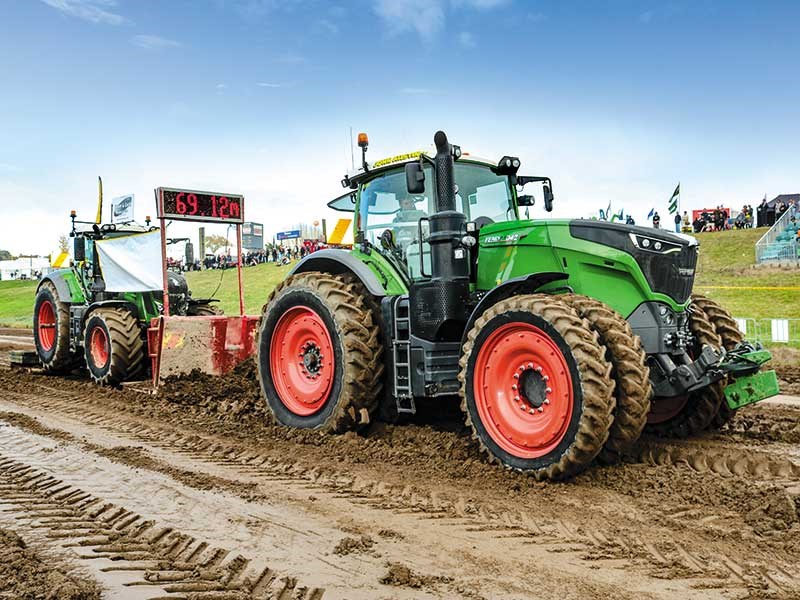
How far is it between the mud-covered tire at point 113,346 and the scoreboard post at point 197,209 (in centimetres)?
82

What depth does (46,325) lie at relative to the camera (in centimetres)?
1144

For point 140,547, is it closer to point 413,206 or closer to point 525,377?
point 525,377

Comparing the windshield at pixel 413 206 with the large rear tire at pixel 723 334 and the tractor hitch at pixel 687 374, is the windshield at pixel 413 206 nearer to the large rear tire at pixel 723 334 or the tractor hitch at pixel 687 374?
the large rear tire at pixel 723 334

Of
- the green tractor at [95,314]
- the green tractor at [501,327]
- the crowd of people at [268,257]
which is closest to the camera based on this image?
the green tractor at [501,327]

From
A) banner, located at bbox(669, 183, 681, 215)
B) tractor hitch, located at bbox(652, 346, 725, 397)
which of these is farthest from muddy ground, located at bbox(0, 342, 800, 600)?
banner, located at bbox(669, 183, 681, 215)

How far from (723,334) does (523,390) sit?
71.8 inches

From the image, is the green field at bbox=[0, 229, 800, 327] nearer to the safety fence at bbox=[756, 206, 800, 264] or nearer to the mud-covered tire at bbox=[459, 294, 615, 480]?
the safety fence at bbox=[756, 206, 800, 264]

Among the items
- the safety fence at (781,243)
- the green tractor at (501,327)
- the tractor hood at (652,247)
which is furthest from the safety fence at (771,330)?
the safety fence at (781,243)

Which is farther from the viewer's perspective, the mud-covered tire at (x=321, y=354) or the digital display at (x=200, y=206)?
the digital display at (x=200, y=206)

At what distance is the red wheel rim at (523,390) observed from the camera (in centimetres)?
450

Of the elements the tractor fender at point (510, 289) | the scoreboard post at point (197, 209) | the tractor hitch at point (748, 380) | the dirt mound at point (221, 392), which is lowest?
the dirt mound at point (221, 392)

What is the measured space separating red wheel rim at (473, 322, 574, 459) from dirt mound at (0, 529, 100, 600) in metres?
2.67

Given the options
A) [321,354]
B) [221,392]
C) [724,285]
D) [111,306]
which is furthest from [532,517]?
[724,285]

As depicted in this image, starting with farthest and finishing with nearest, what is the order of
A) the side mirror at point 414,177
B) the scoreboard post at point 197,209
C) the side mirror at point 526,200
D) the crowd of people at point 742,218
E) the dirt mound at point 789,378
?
the crowd of people at point 742,218 → the scoreboard post at point 197,209 → the dirt mound at point 789,378 → the side mirror at point 526,200 → the side mirror at point 414,177
